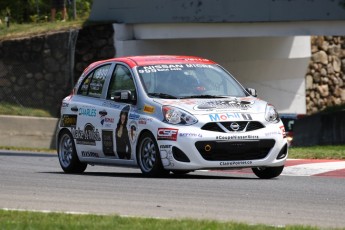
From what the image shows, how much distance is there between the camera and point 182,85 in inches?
590

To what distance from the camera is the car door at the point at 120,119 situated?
14.8 m

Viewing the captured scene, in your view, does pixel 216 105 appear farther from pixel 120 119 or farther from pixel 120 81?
pixel 120 81

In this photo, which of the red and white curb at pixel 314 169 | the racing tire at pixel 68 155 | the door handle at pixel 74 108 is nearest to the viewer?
the red and white curb at pixel 314 169

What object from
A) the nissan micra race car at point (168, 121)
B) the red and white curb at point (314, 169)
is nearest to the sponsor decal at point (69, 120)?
the nissan micra race car at point (168, 121)

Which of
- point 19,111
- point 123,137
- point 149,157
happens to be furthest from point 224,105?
→ point 19,111

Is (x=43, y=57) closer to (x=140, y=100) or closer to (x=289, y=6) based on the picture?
(x=289, y=6)

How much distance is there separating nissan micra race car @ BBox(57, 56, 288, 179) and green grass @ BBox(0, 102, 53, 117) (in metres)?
14.8

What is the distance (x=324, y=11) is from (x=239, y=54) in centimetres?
719

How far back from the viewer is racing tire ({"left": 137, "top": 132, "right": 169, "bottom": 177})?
14233 millimetres

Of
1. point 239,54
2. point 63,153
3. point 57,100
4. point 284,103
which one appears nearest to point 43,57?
point 57,100

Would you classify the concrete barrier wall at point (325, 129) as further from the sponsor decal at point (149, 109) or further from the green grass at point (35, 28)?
the sponsor decal at point (149, 109)

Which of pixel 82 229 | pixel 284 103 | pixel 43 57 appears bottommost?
pixel 284 103

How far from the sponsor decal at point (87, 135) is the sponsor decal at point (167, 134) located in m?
1.74

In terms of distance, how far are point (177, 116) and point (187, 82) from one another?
1.08 m
